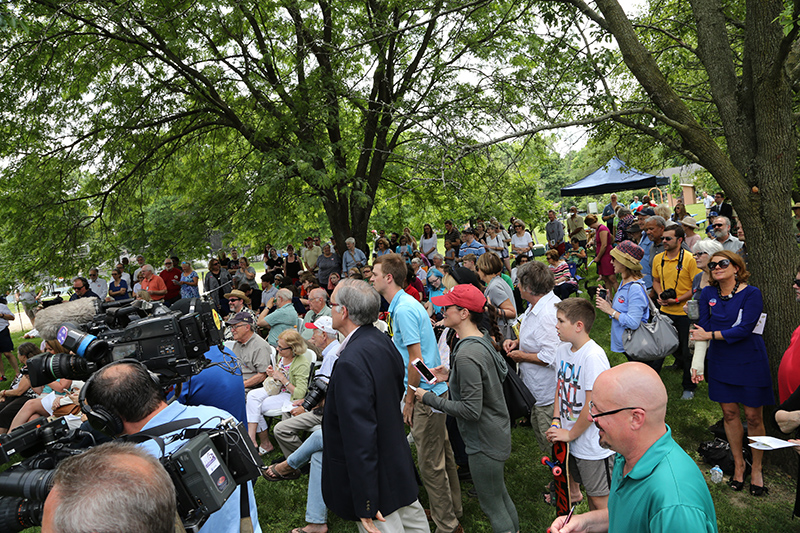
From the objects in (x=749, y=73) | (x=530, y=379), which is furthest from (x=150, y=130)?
(x=749, y=73)

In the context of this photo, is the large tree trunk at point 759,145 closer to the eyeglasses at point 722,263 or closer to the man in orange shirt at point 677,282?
the eyeglasses at point 722,263

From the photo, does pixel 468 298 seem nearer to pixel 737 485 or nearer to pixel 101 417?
pixel 101 417

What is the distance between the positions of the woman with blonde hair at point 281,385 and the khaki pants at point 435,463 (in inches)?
81.1

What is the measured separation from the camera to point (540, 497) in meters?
4.36

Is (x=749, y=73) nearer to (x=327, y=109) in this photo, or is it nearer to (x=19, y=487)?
(x=19, y=487)

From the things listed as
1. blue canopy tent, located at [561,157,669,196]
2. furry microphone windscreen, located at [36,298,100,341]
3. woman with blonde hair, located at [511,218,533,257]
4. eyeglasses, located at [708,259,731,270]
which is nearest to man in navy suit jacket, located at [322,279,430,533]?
furry microphone windscreen, located at [36,298,100,341]

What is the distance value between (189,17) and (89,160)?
3735 mm

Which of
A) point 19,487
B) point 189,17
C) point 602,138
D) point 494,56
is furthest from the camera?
point 494,56

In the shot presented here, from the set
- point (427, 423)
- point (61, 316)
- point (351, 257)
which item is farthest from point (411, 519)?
point (351, 257)

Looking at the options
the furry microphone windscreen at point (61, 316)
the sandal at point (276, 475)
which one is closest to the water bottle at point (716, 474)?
the sandal at point (276, 475)

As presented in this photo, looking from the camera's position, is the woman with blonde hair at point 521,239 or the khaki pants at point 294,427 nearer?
the khaki pants at point 294,427

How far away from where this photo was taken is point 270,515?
179 inches

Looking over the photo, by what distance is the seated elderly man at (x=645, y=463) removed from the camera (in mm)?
1593

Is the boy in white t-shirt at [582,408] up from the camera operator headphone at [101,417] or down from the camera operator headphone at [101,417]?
down
